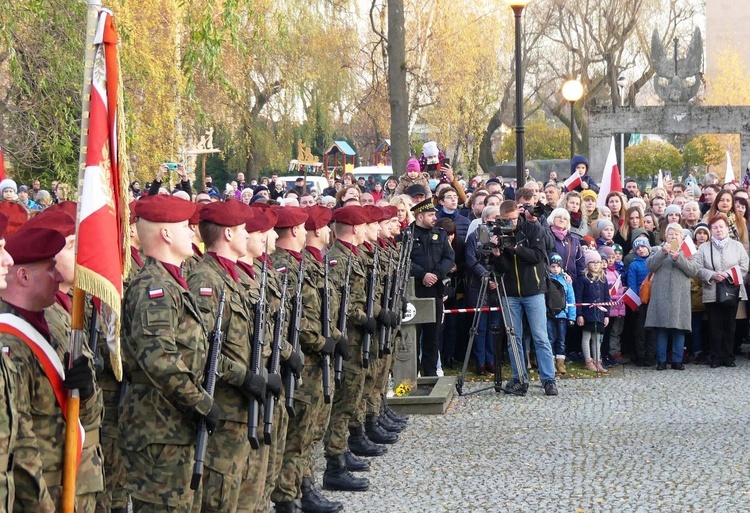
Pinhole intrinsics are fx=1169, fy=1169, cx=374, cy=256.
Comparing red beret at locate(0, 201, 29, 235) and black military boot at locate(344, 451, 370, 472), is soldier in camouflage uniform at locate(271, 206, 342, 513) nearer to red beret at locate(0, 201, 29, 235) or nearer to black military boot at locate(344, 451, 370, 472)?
black military boot at locate(344, 451, 370, 472)

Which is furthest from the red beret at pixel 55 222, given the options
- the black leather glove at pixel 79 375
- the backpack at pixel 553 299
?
the backpack at pixel 553 299

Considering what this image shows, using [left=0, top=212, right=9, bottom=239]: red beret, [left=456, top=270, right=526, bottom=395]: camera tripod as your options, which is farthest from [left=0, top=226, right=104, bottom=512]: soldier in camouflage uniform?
[left=456, top=270, right=526, bottom=395]: camera tripod

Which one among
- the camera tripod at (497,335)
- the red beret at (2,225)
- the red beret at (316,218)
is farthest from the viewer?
the camera tripod at (497,335)

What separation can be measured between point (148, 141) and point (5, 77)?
679cm

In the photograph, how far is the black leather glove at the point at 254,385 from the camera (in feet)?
18.5

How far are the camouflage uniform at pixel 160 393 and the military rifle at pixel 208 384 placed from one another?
0.04m

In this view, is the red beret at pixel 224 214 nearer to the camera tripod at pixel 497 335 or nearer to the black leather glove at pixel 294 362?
the black leather glove at pixel 294 362

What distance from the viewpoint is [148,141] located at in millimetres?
20688

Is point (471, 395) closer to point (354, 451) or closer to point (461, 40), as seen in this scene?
point (354, 451)

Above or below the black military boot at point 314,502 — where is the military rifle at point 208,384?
above

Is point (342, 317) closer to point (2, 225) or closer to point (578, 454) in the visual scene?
point (578, 454)

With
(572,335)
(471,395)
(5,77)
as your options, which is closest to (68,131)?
(5,77)

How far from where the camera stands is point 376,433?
32.0 ft

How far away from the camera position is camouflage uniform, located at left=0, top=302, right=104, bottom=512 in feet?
14.1
